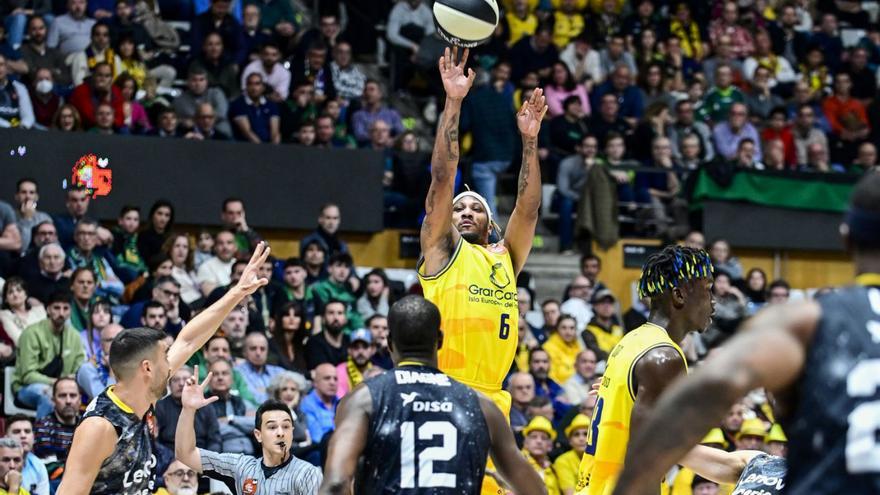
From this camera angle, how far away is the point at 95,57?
1579 cm

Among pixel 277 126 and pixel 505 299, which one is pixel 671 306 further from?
pixel 277 126

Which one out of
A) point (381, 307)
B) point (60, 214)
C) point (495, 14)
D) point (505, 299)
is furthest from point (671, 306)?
point (60, 214)

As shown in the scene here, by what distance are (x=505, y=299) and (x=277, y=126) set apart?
8.78 m

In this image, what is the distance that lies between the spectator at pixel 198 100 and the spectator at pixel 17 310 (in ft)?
12.4

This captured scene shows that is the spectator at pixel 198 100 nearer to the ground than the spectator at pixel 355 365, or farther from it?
farther from it

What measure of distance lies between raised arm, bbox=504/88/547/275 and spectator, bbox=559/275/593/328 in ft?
24.6

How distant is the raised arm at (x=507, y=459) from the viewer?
218 inches

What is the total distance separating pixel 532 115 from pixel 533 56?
10324 mm

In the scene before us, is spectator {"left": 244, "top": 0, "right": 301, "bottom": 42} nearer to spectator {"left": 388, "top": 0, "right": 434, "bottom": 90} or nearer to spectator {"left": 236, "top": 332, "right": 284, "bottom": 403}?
spectator {"left": 388, "top": 0, "right": 434, "bottom": 90}

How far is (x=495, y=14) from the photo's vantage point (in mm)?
9133

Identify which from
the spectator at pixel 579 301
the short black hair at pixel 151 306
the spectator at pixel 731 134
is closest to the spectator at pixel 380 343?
the short black hair at pixel 151 306

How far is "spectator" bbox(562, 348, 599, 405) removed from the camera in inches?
574

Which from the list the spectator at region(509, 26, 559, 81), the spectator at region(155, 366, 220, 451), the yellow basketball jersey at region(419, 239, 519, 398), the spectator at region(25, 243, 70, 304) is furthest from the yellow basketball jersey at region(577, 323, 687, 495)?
the spectator at region(509, 26, 559, 81)

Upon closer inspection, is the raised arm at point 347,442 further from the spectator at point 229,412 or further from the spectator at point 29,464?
the spectator at point 229,412
